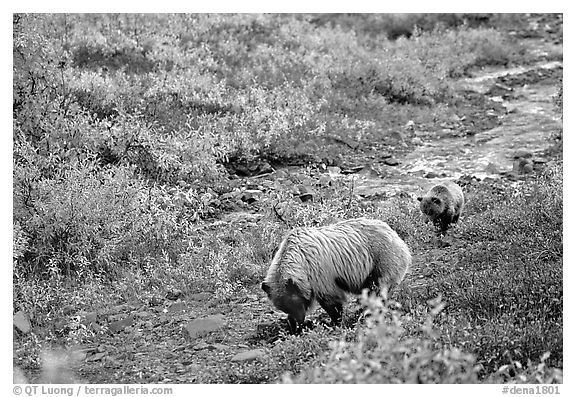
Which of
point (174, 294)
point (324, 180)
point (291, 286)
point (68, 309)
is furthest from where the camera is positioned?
point (324, 180)

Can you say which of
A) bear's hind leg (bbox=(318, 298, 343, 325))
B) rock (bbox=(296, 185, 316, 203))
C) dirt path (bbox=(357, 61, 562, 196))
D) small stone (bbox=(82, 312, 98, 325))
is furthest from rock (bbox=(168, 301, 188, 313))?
dirt path (bbox=(357, 61, 562, 196))

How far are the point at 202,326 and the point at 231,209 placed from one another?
164 inches

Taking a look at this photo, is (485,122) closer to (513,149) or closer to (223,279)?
(513,149)

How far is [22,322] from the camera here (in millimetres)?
9477

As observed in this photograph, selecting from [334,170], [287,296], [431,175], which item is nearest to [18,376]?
[287,296]

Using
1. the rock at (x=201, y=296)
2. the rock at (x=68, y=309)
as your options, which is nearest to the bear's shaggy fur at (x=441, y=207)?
the rock at (x=201, y=296)

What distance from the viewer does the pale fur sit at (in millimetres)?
8742

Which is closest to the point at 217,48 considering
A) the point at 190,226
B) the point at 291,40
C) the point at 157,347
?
the point at 291,40

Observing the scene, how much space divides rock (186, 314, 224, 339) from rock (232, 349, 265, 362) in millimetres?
857

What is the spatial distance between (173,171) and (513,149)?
7718mm

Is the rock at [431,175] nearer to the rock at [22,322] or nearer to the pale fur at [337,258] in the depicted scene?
the pale fur at [337,258]

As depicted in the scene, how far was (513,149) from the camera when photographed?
16672 millimetres

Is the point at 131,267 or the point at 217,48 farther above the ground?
the point at 217,48

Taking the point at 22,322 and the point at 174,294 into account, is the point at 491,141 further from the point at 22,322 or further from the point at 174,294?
the point at 22,322
